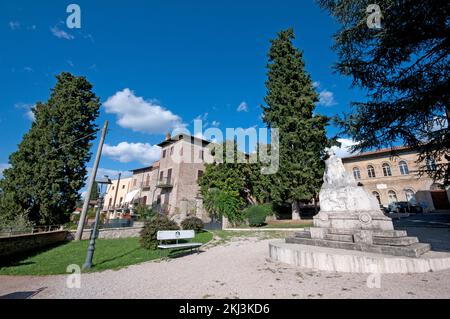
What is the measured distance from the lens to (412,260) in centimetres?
470

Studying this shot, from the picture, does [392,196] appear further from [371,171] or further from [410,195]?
[371,171]

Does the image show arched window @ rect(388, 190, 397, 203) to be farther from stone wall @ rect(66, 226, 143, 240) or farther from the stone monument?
stone wall @ rect(66, 226, 143, 240)

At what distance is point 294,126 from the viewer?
18.5 metres

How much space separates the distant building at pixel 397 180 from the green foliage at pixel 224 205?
71.4 feet

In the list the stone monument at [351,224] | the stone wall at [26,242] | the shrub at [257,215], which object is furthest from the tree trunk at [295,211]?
the stone wall at [26,242]

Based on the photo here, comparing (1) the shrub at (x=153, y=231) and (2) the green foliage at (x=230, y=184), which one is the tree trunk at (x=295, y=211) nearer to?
(2) the green foliage at (x=230, y=184)

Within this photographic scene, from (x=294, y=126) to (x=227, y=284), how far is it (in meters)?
16.4

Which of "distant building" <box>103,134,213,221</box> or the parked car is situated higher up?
"distant building" <box>103,134,213,221</box>

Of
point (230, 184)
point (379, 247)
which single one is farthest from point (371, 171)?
point (379, 247)

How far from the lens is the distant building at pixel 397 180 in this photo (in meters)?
25.9

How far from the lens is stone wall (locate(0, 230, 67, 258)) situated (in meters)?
8.62

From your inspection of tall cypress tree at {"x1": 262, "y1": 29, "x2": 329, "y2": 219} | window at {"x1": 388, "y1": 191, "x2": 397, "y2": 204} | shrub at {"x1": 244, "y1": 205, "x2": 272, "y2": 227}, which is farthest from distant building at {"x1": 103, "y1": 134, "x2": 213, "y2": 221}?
window at {"x1": 388, "y1": 191, "x2": 397, "y2": 204}

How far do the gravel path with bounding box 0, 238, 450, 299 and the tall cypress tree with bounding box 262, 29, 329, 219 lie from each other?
39.6ft
